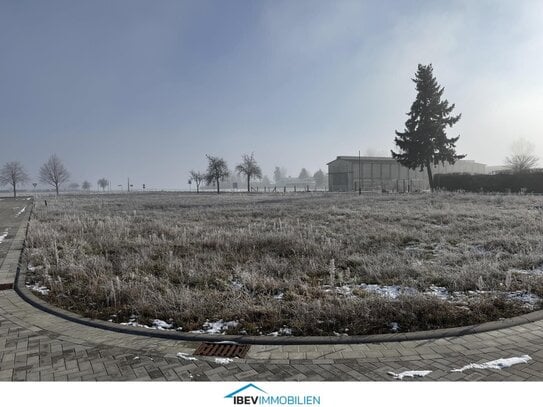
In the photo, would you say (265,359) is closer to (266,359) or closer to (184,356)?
(266,359)

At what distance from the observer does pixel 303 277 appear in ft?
24.5

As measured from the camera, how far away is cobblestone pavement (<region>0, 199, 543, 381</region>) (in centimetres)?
377

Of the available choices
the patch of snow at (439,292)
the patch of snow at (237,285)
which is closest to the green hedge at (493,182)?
the patch of snow at (439,292)

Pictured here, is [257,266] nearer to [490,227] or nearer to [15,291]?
[15,291]

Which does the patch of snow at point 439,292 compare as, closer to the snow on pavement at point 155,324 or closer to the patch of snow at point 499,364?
the patch of snow at point 499,364

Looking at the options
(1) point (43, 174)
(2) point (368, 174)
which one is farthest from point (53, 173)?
(2) point (368, 174)

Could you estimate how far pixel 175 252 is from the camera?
33.4 ft

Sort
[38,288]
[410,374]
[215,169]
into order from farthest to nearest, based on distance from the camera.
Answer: [215,169] → [38,288] → [410,374]

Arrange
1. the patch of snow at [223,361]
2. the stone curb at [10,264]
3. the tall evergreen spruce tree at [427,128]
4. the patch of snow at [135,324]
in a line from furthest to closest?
the tall evergreen spruce tree at [427,128], the stone curb at [10,264], the patch of snow at [135,324], the patch of snow at [223,361]

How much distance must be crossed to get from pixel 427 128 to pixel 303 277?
39569 mm
